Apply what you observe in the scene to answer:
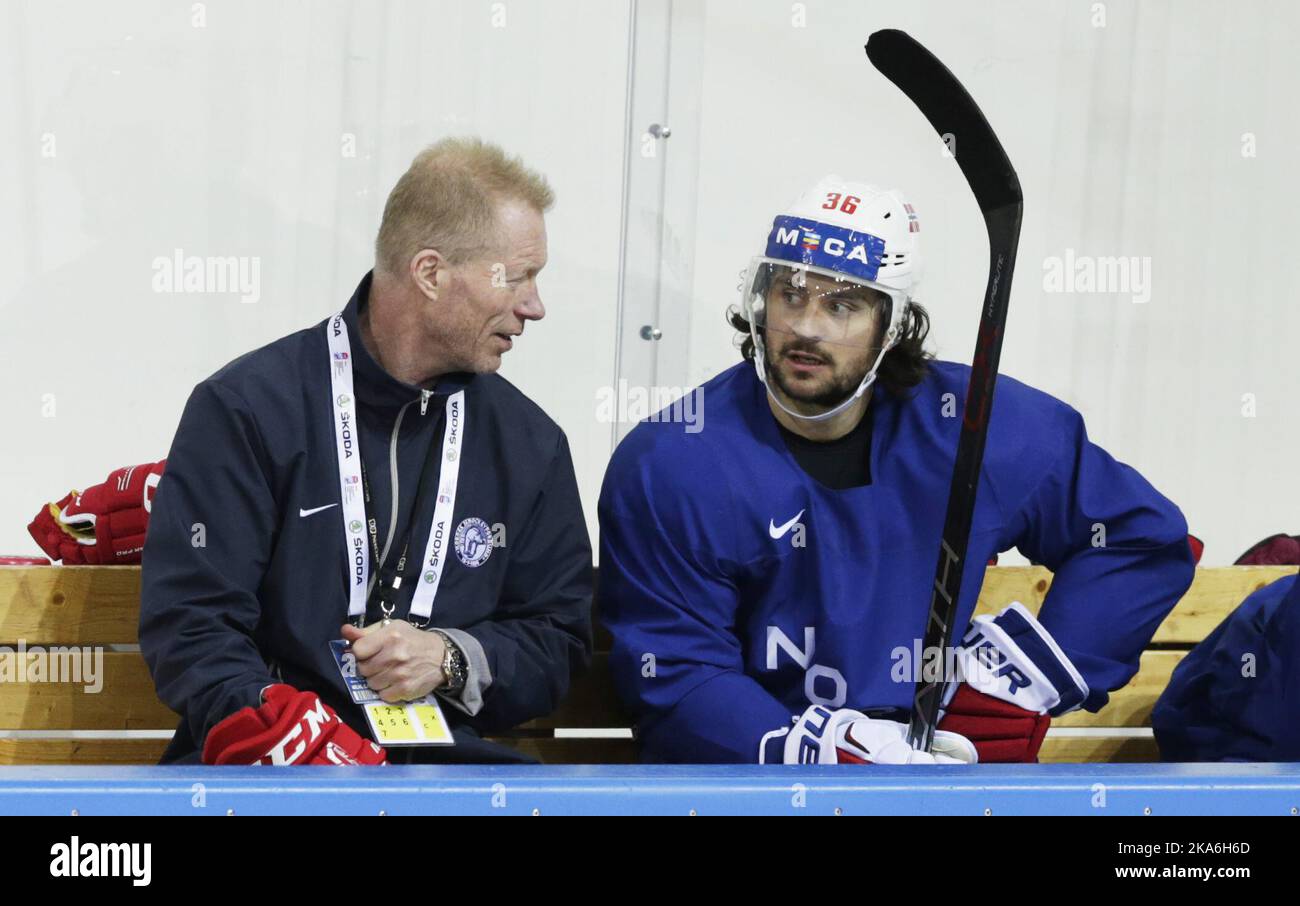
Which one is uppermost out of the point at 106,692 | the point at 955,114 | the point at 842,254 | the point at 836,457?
the point at 955,114

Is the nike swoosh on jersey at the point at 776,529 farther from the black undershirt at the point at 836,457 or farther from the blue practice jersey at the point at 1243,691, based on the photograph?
the blue practice jersey at the point at 1243,691

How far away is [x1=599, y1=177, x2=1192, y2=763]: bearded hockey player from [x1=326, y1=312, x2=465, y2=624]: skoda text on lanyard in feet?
0.75

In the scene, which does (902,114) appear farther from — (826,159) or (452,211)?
(452,211)

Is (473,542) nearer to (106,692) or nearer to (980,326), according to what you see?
(106,692)

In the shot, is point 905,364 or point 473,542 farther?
point 905,364

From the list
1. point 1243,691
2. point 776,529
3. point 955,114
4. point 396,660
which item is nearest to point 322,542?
point 396,660

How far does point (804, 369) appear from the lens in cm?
213

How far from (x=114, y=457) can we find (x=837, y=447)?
159cm

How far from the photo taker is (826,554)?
213cm

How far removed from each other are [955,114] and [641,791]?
1154mm

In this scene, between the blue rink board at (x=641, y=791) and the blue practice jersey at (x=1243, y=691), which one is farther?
the blue practice jersey at (x=1243, y=691)

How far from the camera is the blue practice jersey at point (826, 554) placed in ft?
6.79

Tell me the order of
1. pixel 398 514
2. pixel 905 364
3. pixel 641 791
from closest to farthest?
pixel 641 791
pixel 398 514
pixel 905 364

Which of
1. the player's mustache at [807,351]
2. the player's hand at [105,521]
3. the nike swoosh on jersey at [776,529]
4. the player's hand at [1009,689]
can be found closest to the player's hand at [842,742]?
the player's hand at [1009,689]
